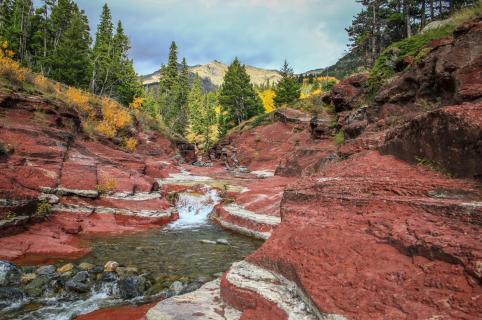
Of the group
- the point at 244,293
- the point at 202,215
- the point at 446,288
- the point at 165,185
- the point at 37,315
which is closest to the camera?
the point at 446,288

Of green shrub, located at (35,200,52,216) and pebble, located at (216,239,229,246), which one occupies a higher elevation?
green shrub, located at (35,200,52,216)

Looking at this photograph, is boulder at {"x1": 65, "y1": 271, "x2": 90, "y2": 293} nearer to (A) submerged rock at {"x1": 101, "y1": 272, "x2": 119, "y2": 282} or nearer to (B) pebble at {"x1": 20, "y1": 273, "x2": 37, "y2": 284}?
(A) submerged rock at {"x1": 101, "y1": 272, "x2": 119, "y2": 282}

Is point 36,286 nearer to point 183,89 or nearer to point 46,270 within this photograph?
point 46,270

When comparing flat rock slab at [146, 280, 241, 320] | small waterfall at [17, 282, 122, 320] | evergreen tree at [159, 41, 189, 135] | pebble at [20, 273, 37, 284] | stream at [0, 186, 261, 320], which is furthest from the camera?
evergreen tree at [159, 41, 189, 135]

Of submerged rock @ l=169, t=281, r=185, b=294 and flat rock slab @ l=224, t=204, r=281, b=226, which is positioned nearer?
A: submerged rock @ l=169, t=281, r=185, b=294

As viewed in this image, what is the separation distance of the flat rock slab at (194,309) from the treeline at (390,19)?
3746 cm

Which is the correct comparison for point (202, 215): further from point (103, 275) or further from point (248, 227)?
point (103, 275)

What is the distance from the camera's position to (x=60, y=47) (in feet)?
149

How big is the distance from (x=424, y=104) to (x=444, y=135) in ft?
29.9

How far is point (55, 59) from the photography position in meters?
45.5

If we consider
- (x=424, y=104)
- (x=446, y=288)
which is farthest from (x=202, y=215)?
(x=446, y=288)

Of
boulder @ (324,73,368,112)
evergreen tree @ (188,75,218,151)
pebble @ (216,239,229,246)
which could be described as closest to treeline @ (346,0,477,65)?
boulder @ (324,73,368,112)

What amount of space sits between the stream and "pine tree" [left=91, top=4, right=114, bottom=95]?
132 ft

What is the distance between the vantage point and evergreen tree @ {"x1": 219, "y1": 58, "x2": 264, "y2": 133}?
6334 centimetres
